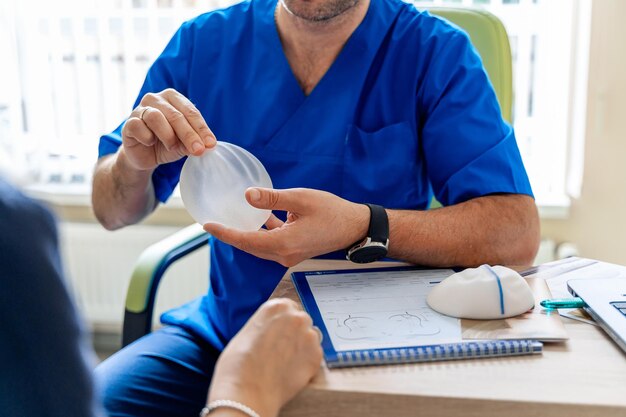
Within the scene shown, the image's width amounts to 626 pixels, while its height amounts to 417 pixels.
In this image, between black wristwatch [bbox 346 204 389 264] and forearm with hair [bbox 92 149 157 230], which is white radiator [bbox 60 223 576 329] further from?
black wristwatch [bbox 346 204 389 264]

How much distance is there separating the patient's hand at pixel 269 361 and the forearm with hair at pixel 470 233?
396 mm

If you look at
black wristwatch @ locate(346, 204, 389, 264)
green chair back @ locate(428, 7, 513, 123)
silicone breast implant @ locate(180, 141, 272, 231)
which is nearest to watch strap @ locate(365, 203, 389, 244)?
black wristwatch @ locate(346, 204, 389, 264)

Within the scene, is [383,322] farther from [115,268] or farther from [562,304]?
[115,268]

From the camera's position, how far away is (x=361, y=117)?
1367 millimetres

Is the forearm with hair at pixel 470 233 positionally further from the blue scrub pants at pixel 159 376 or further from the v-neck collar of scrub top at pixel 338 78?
the blue scrub pants at pixel 159 376

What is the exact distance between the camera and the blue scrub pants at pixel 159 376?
127 cm

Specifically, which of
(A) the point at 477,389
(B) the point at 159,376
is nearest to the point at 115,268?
(B) the point at 159,376

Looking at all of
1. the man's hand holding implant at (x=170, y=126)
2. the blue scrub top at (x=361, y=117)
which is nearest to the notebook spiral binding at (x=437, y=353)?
the man's hand holding implant at (x=170, y=126)

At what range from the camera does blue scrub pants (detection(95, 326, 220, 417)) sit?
4.15 ft

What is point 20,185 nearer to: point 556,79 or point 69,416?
point 69,416

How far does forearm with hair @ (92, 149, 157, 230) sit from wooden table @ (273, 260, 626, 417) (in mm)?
757

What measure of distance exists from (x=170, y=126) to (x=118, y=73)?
1316 mm

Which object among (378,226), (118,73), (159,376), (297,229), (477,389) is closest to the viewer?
(477,389)

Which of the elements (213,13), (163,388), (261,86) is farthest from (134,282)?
(213,13)
